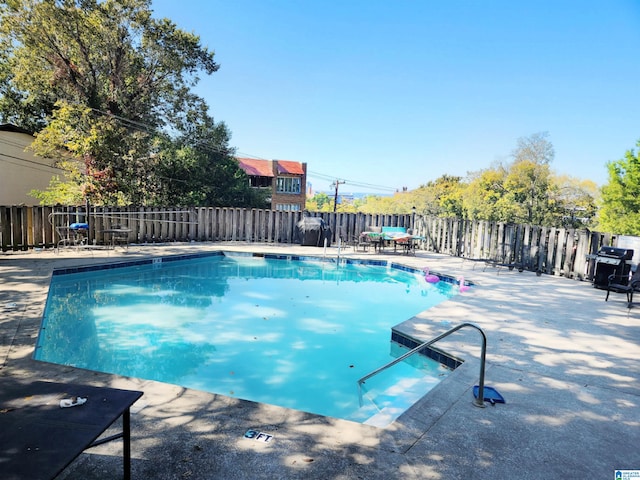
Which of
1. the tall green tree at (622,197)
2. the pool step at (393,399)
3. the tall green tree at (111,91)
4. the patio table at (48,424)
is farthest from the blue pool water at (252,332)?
the tall green tree at (622,197)

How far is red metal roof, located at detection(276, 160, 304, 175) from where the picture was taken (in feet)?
115

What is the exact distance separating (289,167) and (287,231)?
915 inches

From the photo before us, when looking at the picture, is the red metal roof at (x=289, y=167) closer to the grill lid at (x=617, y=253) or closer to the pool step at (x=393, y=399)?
the grill lid at (x=617, y=253)

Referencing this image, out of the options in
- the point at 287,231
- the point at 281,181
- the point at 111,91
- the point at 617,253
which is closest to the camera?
the point at 617,253

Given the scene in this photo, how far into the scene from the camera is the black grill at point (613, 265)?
6.86 metres

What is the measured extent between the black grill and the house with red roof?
2892cm

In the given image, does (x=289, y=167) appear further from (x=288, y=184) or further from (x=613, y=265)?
(x=613, y=265)

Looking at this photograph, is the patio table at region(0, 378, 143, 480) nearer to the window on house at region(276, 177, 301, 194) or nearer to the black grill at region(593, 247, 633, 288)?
the black grill at region(593, 247, 633, 288)

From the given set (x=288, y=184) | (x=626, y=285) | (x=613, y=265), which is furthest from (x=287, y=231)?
(x=288, y=184)

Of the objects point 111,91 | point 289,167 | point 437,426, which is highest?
point 111,91

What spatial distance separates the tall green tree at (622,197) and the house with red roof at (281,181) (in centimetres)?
2283

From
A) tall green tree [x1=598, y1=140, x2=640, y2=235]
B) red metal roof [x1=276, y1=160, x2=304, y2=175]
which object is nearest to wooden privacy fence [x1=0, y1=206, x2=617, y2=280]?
tall green tree [x1=598, y1=140, x2=640, y2=235]

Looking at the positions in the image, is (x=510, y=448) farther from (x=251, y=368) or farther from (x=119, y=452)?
(x=251, y=368)

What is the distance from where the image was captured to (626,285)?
668cm
